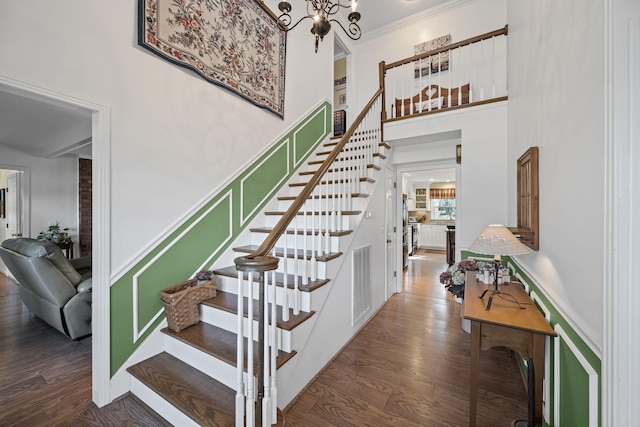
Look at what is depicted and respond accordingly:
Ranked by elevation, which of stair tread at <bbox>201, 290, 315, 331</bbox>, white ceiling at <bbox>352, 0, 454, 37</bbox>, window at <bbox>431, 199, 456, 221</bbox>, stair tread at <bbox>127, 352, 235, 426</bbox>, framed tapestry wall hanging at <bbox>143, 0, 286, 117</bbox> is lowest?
stair tread at <bbox>127, 352, 235, 426</bbox>

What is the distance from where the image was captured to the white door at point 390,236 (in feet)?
12.1

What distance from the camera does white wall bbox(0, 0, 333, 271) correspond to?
56.5 inches

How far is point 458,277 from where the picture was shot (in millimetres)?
2324

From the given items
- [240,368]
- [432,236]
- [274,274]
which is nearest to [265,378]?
[240,368]

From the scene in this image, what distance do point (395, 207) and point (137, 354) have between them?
3.64 metres

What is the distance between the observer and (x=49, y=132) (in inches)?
114

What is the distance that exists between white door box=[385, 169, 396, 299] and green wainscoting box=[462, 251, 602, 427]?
215 centimetres

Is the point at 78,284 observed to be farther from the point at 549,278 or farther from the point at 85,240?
the point at 549,278

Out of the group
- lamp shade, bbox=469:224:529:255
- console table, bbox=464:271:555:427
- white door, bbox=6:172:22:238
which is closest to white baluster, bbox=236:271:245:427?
console table, bbox=464:271:555:427

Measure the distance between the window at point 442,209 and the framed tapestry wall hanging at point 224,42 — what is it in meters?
7.92

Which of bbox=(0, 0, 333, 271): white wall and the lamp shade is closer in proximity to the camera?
bbox=(0, 0, 333, 271): white wall

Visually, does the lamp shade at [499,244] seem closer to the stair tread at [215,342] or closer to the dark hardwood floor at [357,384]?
the dark hardwood floor at [357,384]

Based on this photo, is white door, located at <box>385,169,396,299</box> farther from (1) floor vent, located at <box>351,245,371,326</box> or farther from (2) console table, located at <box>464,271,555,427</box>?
(2) console table, located at <box>464,271,555,427</box>

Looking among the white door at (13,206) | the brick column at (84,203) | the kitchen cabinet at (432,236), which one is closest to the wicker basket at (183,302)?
the brick column at (84,203)
